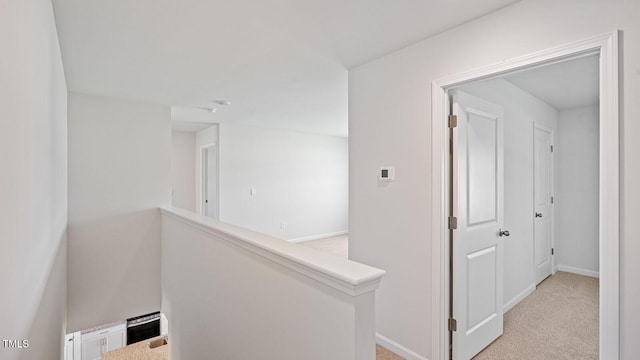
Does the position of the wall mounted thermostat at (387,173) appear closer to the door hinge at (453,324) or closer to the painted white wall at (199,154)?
the door hinge at (453,324)

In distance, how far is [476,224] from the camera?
2.25 meters

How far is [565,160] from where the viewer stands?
4.19 m

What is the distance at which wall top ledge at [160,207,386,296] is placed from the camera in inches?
42.1

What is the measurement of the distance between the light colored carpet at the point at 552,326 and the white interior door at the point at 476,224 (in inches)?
5.8

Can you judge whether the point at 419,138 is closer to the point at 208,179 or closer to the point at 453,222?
the point at 453,222

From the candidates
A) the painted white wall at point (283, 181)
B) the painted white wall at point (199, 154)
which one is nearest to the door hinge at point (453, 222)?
the painted white wall at point (283, 181)

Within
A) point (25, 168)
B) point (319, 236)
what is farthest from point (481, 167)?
point (319, 236)

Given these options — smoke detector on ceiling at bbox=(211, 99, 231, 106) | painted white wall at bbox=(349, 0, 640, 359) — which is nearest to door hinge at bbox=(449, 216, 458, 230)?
painted white wall at bbox=(349, 0, 640, 359)

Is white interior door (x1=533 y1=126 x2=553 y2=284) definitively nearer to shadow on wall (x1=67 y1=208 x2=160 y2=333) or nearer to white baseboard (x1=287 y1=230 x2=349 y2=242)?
white baseboard (x1=287 y1=230 x2=349 y2=242)

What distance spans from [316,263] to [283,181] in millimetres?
4977

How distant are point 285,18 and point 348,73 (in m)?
1.02

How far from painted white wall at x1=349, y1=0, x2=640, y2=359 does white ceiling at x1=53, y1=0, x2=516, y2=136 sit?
14 centimetres

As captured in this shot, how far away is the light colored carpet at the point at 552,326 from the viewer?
2.32 meters

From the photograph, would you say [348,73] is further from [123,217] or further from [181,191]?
[181,191]
